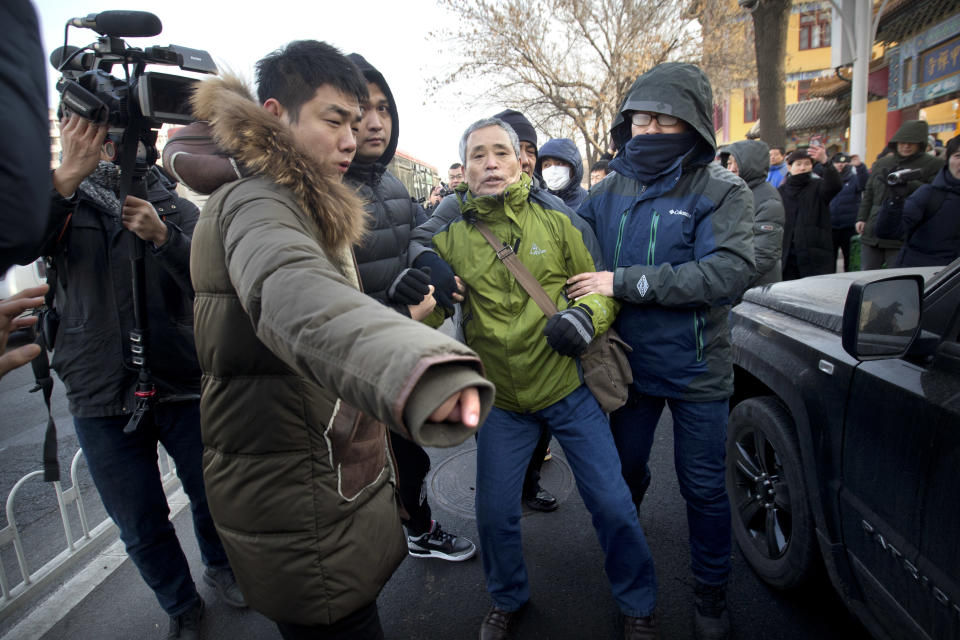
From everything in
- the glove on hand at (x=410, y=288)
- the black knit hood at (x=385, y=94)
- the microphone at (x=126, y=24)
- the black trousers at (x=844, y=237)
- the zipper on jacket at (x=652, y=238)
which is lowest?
the black trousers at (x=844, y=237)

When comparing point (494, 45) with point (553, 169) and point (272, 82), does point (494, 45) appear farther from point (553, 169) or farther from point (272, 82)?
point (272, 82)

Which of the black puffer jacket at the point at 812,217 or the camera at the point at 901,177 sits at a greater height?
the camera at the point at 901,177

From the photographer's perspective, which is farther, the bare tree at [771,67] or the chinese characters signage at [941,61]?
the chinese characters signage at [941,61]

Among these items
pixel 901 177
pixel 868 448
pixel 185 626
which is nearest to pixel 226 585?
pixel 185 626

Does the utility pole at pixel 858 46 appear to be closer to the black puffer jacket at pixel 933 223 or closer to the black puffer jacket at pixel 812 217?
the black puffer jacket at pixel 812 217

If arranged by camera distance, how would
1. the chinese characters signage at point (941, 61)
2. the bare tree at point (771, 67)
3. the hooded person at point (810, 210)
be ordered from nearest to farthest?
the hooded person at point (810, 210) → the bare tree at point (771, 67) → the chinese characters signage at point (941, 61)

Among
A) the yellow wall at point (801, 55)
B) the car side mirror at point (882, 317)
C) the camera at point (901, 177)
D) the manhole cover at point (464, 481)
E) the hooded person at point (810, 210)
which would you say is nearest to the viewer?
the car side mirror at point (882, 317)

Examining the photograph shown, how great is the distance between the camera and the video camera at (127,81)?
1910 mm

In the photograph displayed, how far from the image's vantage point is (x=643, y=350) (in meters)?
2.27

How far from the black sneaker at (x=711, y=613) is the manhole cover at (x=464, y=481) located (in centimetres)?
119

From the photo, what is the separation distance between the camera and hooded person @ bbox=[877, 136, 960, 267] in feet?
14.8

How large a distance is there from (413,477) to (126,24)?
2.21 m

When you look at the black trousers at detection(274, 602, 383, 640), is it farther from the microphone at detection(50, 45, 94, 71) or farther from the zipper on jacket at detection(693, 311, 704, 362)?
the microphone at detection(50, 45, 94, 71)

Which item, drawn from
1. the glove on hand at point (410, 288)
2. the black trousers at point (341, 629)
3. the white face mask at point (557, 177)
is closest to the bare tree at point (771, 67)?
the white face mask at point (557, 177)
